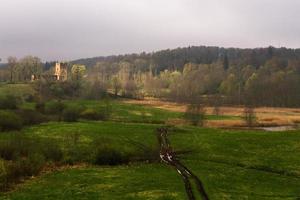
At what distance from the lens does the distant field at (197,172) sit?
42.9m

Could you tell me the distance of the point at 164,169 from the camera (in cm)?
5588

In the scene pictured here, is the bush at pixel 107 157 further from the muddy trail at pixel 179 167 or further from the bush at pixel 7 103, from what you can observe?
the bush at pixel 7 103

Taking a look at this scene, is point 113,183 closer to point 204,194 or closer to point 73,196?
point 73,196

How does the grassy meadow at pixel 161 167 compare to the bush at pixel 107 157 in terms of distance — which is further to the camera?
the bush at pixel 107 157

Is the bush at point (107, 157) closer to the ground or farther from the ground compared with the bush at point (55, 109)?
closer to the ground

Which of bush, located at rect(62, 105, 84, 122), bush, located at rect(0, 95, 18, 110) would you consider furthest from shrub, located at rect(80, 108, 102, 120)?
bush, located at rect(0, 95, 18, 110)

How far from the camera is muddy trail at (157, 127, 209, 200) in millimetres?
41781

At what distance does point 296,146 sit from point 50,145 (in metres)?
37.1

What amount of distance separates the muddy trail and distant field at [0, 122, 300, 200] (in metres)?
0.80

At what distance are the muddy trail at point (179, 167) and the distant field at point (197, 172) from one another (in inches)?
31.5

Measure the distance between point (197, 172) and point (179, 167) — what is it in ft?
15.6

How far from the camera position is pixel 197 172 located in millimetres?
53375

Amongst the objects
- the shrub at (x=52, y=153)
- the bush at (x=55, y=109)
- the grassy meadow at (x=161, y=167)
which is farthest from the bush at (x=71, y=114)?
the shrub at (x=52, y=153)

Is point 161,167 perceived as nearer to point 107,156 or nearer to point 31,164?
point 107,156
